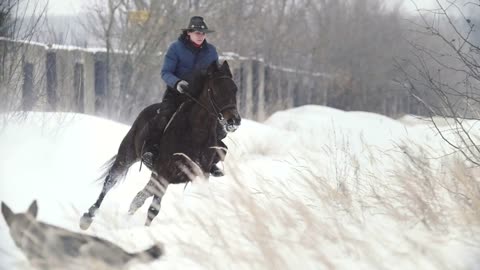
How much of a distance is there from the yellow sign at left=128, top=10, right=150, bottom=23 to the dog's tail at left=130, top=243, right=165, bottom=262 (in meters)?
12.6

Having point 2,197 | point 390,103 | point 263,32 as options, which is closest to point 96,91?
point 2,197

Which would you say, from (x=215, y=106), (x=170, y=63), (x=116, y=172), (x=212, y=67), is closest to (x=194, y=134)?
(x=215, y=106)

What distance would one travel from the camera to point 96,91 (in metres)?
15.3

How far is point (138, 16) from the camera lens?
619 inches

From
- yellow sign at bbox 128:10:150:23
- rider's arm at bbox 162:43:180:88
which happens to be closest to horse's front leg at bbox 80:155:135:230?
rider's arm at bbox 162:43:180:88

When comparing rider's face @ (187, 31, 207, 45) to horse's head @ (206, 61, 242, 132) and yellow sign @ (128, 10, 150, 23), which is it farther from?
yellow sign @ (128, 10, 150, 23)

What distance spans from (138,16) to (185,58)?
9131mm

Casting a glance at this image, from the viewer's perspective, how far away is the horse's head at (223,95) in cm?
617

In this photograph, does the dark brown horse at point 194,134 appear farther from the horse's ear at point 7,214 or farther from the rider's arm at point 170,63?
the horse's ear at point 7,214

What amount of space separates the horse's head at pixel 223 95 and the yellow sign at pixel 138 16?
366 inches

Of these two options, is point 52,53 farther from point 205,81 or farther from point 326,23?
point 326,23

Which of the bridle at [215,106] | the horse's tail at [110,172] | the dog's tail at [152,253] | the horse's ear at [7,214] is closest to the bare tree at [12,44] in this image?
the horse's tail at [110,172]

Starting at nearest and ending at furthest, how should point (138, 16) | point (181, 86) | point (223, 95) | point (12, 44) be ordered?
point (223, 95)
point (181, 86)
point (12, 44)
point (138, 16)

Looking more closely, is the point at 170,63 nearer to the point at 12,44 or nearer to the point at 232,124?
the point at 232,124
